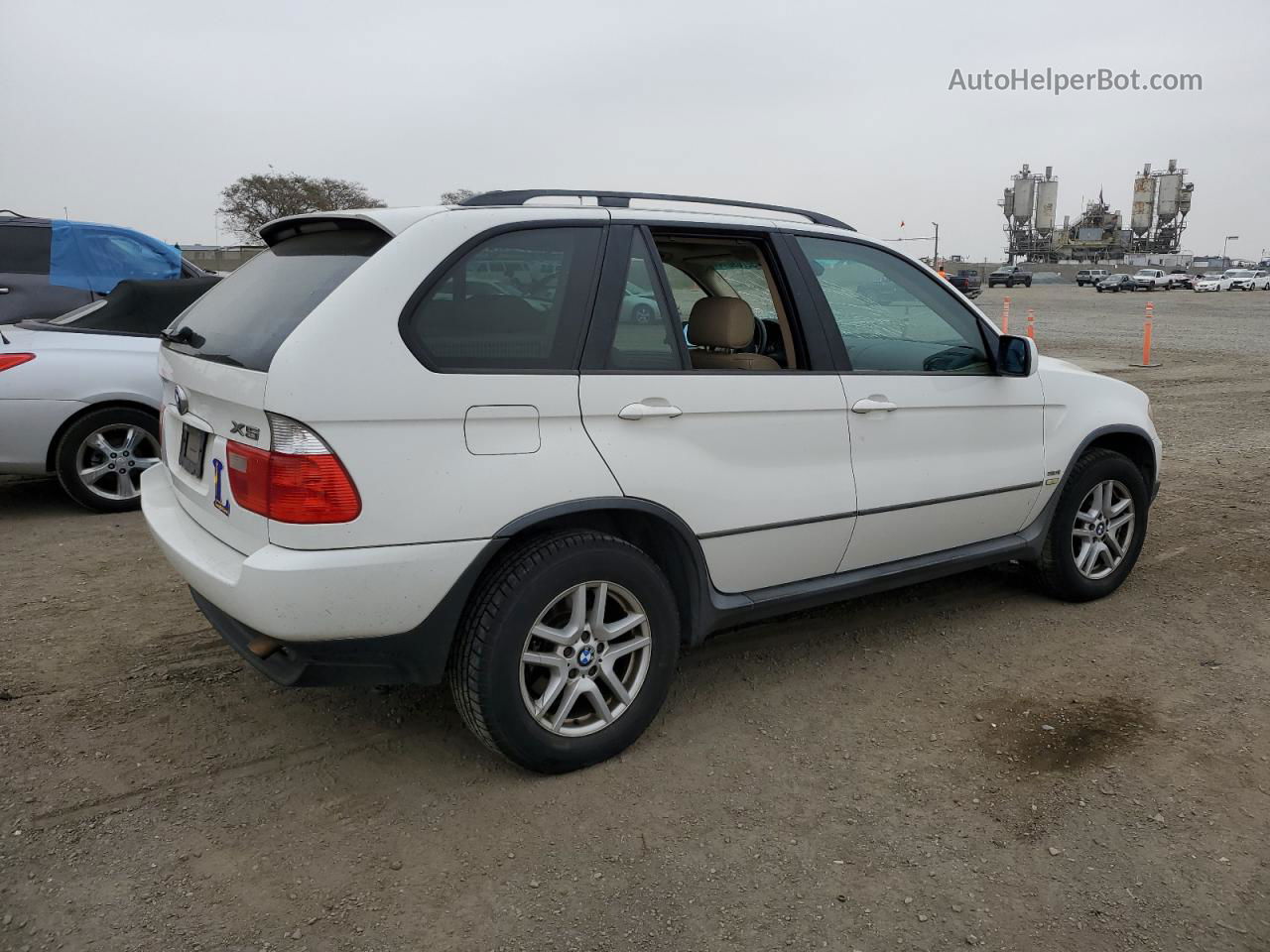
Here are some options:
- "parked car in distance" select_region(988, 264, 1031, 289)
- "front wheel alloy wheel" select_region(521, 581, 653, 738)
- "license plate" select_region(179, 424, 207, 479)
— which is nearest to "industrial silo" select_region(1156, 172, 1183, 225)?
"parked car in distance" select_region(988, 264, 1031, 289)

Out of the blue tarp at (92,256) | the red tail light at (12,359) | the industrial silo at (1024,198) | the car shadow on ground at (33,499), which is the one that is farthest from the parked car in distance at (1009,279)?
the industrial silo at (1024,198)

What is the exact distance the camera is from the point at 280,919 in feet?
7.94

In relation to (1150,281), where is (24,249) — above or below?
below

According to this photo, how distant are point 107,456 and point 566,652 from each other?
444 cm

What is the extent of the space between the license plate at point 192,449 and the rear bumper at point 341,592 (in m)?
0.34

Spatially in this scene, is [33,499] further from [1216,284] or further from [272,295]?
[1216,284]

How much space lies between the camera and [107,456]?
6086mm

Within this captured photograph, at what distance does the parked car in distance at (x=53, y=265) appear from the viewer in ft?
25.9

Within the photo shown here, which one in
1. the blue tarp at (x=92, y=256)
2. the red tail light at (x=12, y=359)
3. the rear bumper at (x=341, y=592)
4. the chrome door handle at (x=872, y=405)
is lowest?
the rear bumper at (x=341, y=592)

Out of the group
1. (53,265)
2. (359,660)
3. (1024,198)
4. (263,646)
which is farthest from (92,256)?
(1024,198)

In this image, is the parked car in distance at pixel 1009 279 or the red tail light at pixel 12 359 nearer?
the red tail light at pixel 12 359

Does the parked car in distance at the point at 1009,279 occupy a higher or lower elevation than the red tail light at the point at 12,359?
higher

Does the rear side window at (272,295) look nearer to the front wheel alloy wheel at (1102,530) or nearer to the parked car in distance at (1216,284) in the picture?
the front wheel alloy wheel at (1102,530)

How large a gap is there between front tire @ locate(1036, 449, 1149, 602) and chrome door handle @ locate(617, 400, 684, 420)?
2.22 meters
